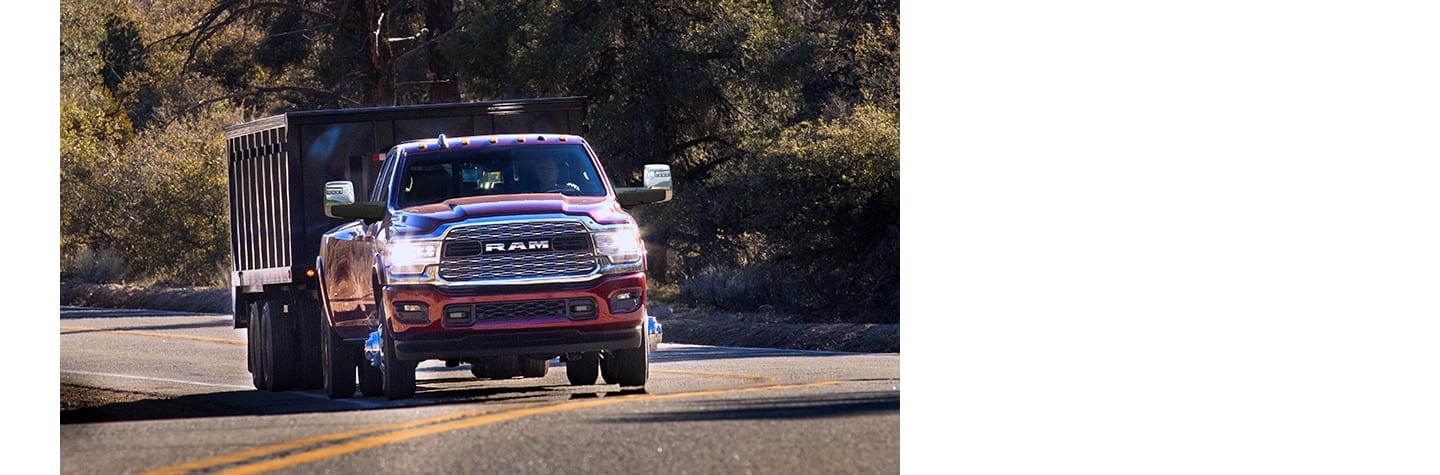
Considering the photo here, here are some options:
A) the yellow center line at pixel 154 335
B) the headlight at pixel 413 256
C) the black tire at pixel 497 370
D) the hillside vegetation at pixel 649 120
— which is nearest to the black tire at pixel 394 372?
the headlight at pixel 413 256

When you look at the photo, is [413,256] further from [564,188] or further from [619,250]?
[564,188]

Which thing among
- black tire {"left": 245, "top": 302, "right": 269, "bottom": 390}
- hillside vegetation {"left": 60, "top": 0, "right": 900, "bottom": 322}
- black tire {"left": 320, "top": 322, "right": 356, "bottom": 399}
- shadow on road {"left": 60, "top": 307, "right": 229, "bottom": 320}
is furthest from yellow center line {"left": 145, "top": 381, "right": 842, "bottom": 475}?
shadow on road {"left": 60, "top": 307, "right": 229, "bottom": 320}

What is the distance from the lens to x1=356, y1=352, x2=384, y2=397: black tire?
14930 mm

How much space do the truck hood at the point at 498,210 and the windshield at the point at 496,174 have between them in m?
0.43

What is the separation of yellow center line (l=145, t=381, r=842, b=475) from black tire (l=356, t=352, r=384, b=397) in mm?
2161

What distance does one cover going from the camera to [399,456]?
34.9 feet

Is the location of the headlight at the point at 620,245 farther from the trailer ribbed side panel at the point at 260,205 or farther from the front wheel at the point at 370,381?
the trailer ribbed side panel at the point at 260,205

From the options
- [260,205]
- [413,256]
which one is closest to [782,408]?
[413,256]

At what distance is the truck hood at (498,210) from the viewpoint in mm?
12945

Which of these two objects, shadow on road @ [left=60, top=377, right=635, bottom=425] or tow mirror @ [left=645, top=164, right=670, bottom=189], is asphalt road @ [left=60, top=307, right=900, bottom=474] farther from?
tow mirror @ [left=645, top=164, right=670, bottom=189]

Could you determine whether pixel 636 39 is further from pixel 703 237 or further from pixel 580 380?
pixel 580 380
